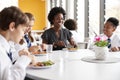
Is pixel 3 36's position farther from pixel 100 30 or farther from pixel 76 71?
pixel 100 30

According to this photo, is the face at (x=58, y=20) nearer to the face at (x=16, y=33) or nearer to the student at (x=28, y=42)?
the student at (x=28, y=42)

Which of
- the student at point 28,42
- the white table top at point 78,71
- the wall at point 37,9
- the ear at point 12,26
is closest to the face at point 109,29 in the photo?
the student at point 28,42

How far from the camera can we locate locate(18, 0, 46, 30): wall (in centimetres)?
1168

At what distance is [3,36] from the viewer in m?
1.55

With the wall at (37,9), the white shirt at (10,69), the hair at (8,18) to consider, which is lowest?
the white shirt at (10,69)

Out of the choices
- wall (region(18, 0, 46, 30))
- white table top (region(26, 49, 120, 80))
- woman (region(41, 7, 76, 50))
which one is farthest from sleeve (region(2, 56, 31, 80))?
wall (region(18, 0, 46, 30))

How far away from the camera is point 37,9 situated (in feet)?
38.6

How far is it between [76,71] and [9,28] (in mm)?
549

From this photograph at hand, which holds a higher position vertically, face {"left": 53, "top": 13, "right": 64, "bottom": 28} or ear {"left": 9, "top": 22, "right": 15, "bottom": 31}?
face {"left": 53, "top": 13, "right": 64, "bottom": 28}

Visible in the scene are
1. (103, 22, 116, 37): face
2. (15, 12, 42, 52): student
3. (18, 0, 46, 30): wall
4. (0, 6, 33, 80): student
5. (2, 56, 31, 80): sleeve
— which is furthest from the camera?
(18, 0, 46, 30): wall

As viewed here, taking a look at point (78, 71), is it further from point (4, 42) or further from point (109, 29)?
point (109, 29)

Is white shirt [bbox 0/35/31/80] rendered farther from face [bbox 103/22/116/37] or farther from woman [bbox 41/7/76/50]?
face [bbox 103/22/116/37]

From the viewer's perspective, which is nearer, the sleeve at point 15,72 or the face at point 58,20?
the sleeve at point 15,72

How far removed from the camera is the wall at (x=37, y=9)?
38.3 feet
